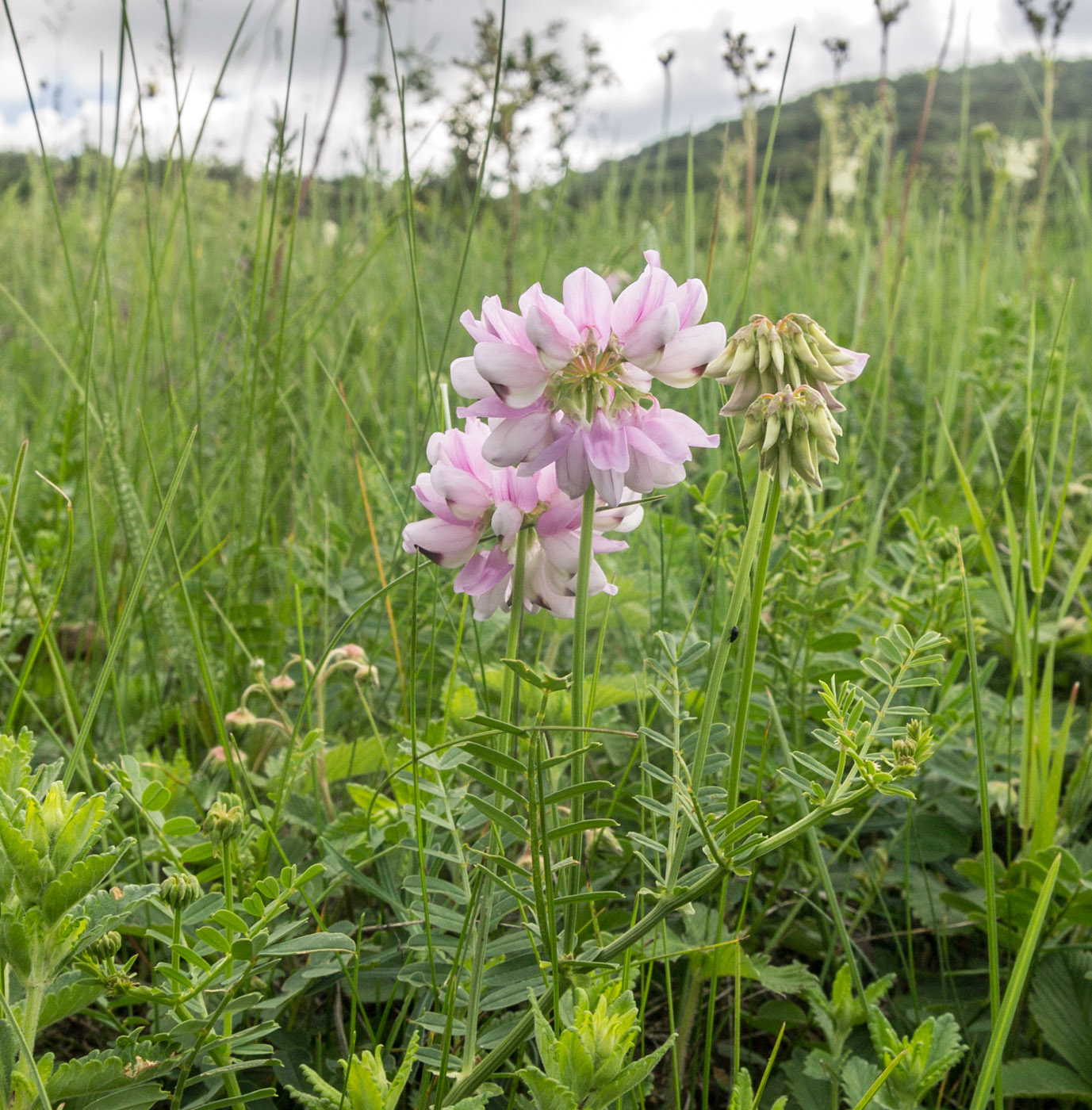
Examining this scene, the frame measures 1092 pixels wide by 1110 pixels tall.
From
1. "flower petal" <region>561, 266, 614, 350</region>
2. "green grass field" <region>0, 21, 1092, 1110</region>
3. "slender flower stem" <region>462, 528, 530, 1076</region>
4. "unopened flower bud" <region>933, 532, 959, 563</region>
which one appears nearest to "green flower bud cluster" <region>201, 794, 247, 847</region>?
"green grass field" <region>0, 21, 1092, 1110</region>

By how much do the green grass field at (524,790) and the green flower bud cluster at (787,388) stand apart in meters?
0.04

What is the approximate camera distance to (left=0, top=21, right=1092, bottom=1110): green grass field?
720 millimetres

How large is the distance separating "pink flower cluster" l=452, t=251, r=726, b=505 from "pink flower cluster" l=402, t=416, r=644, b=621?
0.19 ft

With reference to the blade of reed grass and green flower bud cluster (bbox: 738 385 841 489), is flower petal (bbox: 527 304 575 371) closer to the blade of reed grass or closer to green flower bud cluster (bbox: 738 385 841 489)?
green flower bud cluster (bbox: 738 385 841 489)

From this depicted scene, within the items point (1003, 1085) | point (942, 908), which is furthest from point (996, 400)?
point (1003, 1085)

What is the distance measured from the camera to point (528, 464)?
69 centimetres

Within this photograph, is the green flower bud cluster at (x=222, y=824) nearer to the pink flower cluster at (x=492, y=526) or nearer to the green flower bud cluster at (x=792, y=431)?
the pink flower cluster at (x=492, y=526)

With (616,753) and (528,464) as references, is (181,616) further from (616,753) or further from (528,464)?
(528,464)

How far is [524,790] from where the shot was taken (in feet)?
4.14

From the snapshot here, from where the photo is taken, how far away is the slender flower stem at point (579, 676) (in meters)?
0.69

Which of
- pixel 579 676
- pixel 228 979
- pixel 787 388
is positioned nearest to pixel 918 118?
pixel 787 388

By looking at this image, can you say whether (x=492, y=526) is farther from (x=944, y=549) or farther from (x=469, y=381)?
(x=944, y=549)

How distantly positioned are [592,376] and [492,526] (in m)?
0.14

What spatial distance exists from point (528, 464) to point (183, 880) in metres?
0.45
